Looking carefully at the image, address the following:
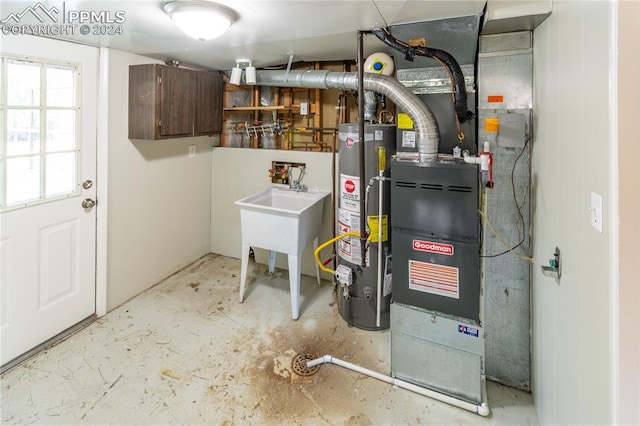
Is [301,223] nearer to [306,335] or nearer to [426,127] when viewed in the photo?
[306,335]

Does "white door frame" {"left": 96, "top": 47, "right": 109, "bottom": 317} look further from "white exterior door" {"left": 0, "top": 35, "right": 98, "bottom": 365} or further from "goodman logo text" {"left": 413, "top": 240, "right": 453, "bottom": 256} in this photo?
"goodman logo text" {"left": 413, "top": 240, "right": 453, "bottom": 256}

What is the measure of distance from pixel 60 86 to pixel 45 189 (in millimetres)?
709

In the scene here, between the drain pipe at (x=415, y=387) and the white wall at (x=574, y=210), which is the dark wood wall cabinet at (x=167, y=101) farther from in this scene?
the white wall at (x=574, y=210)

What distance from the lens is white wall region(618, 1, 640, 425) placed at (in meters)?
0.88

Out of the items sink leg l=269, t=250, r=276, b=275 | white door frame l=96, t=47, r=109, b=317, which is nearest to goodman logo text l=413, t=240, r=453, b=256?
sink leg l=269, t=250, r=276, b=275

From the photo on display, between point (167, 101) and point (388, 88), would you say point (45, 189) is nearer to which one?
point (167, 101)

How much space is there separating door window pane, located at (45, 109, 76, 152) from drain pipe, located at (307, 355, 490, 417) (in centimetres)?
226

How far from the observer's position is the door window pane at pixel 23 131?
2.10 metres

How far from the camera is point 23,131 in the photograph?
85.8 inches

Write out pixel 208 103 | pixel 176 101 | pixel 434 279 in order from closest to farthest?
pixel 434 279, pixel 176 101, pixel 208 103

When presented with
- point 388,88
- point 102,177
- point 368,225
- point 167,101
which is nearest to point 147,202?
point 102,177

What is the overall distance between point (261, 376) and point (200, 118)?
2406 millimetres

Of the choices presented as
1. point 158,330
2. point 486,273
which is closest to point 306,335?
point 158,330

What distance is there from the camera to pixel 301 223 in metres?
2.82
